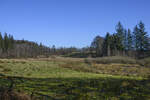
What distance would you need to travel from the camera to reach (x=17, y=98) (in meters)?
4.48

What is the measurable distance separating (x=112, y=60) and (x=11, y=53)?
64.0m

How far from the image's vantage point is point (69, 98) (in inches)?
203

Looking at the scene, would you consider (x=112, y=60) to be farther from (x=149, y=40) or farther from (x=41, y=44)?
(x=41, y=44)

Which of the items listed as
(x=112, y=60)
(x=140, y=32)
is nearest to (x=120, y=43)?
(x=140, y=32)

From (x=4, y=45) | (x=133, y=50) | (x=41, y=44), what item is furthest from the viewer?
(x=41, y=44)

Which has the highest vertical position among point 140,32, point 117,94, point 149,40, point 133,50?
point 140,32

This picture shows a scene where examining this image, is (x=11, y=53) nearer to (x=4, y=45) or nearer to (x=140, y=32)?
(x=4, y=45)

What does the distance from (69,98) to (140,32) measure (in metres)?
52.7

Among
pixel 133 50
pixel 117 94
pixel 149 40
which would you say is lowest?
pixel 117 94

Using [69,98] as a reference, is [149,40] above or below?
above

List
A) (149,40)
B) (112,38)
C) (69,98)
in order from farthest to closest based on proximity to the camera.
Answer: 1. (112,38)
2. (149,40)
3. (69,98)

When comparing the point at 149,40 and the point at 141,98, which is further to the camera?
the point at 149,40

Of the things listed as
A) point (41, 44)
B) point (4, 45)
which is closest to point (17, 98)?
point (4, 45)

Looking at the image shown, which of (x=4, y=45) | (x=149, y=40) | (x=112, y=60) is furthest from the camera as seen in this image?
(x=4, y=45)
